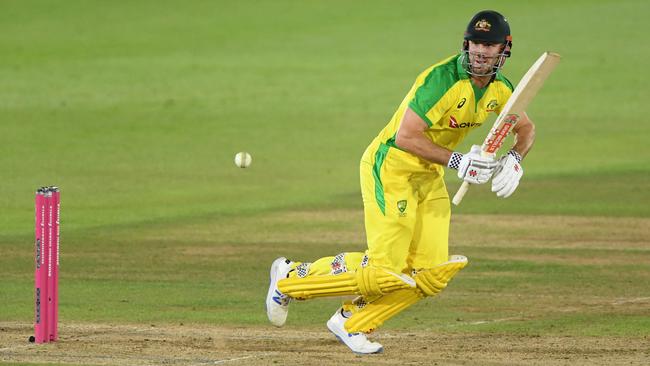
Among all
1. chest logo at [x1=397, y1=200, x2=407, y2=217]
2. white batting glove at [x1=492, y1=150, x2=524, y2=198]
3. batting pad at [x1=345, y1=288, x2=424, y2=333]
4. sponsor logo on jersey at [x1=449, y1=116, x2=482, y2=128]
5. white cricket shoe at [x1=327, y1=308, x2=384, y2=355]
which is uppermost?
sponsor logo on jersey at [x1=449, y1=116, x2=482, y2=128]

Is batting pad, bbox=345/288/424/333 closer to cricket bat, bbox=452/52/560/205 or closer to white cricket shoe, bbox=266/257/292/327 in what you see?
white cricket shoe, bbox=266/257/292/327

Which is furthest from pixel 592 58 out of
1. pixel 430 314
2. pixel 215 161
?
pixel 430 314

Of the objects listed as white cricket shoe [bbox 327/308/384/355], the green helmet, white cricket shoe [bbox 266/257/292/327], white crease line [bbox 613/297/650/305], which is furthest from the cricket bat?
white crease line [bbox 613/297/650/305]

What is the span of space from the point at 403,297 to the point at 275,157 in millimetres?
12248

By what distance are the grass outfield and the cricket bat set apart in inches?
66.0

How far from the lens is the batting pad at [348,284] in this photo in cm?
853

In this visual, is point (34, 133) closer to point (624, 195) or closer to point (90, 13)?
point (624, 195)

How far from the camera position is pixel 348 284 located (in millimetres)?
8680

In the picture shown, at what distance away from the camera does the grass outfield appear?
11344mm

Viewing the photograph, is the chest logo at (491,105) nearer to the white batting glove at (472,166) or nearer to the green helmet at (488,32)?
the green helmet at (488,32)

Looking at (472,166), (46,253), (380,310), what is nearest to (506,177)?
(472,166)

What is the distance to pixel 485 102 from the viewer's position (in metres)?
8.63

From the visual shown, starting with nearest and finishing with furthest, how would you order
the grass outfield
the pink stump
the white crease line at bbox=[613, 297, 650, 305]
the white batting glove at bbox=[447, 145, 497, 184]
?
1. the white batting glove at bbox=[447, 145, 497, 184]
2. the pink stump
3. the white crease line at bbox=[613, 297, 650, 305]
4. the grass outfield

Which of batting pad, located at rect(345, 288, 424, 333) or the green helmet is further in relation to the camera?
batting pad, located at rect(345, 288, 424, 333)
